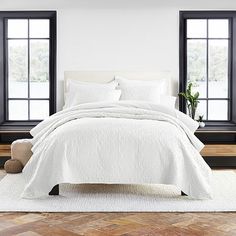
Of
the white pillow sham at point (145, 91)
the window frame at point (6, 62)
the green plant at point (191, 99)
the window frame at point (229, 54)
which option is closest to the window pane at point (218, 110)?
the window frame at point (229, 54)

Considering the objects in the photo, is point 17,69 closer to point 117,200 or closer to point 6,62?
point 6,62

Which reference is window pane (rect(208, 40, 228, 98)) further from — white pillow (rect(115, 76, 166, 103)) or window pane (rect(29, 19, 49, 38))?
window pane (rect(29, 19, 49, 38))

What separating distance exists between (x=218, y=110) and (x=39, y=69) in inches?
95.6

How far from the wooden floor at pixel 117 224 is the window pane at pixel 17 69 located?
140 inches

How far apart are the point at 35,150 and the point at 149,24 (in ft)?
Result: 9.39

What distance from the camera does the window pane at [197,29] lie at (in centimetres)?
754

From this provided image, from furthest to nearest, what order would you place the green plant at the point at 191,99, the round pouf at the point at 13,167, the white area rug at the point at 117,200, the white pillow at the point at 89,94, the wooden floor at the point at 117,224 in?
the green plant at the point at 191,99 < the white pillow at the point at 89,94 < the round pouf at the point at 13,167 < the white area rug at the point at 117,200 < the wooden floor at the point at 117,224

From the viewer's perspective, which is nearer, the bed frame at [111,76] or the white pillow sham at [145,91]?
the white pillow sham at [145,91]

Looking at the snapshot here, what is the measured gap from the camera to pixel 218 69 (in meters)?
7.61

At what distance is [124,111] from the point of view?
5.20 metres

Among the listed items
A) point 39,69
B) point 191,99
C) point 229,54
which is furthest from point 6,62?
point 229,54

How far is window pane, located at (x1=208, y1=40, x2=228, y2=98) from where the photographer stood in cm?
758

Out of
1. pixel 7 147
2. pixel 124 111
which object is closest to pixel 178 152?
pixel 124 111

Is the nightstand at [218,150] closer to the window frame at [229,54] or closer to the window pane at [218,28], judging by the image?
the window frame at [229,54]
